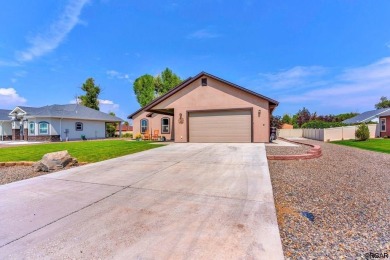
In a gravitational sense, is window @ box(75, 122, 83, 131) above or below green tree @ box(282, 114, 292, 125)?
below

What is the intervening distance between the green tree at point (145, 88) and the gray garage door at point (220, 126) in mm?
28499

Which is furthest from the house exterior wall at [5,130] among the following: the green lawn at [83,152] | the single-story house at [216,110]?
the single-story house at [216,110]

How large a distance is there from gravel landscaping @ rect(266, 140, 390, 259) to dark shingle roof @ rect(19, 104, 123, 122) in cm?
2535

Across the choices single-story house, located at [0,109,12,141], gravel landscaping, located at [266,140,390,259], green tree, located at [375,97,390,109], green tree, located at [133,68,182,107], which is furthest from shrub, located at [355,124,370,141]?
green tree, located at [375,97,390,109]

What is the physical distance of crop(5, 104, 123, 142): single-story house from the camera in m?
23.3

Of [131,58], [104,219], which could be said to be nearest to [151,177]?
[104,219]

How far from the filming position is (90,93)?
39.4m

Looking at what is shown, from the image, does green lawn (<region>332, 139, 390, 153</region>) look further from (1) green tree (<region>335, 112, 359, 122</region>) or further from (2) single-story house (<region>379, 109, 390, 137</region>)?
(1) green tree (<region>335, 112, 359, 122</region>)

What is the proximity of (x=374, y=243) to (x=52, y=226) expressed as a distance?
15.2ft

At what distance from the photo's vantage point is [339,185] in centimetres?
535

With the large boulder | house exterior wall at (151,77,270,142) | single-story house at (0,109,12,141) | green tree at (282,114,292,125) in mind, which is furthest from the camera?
green tree at (282,114,292,125)

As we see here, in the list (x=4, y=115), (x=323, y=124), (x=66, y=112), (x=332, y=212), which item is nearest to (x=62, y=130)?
(x=66, y=112)

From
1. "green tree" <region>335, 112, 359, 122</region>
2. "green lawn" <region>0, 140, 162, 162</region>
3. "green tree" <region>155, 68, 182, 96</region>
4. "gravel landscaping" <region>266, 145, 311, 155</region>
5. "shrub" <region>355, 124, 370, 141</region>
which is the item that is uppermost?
"green tree" <region>155, 68, 182, 96</region>

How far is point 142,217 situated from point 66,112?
26.9 metres
